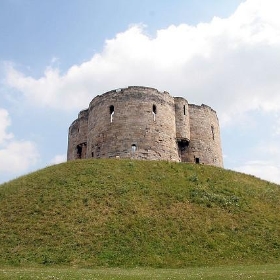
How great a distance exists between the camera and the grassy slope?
18.0 meters

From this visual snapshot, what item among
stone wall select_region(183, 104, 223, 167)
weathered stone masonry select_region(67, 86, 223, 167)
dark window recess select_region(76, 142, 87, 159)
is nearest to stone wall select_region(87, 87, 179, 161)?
weathered stone masonry select_region(67, 86, 223, 167)

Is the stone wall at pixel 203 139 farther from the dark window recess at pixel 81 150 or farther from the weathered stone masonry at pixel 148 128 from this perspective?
the dark window recess at pixel 81 150

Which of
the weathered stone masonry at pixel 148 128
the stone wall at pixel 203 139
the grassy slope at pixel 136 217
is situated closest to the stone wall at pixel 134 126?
the weathered stone masonry at pixel 148 128

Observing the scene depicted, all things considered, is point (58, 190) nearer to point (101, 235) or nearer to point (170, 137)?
point (101, 235)

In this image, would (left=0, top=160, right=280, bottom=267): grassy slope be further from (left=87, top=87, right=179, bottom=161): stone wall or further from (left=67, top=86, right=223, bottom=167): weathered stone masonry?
(left=67, top=86, right=223, bottom=167): weathered stone masonry

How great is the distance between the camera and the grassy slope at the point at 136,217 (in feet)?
59.1

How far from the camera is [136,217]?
2116 centimetres

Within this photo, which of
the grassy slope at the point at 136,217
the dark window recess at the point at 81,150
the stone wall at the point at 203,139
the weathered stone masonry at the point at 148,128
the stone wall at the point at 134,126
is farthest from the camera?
the dark window recess at the point at 81,150

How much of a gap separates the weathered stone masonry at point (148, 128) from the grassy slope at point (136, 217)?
14.3 ft

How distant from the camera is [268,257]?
18.3 m

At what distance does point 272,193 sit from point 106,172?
11.6 meters

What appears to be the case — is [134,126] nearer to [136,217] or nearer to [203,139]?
[203,139]

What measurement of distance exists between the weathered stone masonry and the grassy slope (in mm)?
4351

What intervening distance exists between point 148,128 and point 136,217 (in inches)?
528
